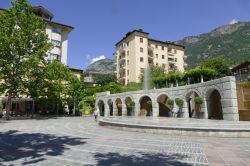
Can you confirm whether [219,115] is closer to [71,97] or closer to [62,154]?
[62,154]

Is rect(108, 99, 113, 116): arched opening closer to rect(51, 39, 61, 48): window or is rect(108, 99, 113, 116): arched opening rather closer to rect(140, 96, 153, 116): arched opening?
rect(140, 96, 153, 116): arched opening

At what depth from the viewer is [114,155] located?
8914 millimetres

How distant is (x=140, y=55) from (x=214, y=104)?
4072 centimetres

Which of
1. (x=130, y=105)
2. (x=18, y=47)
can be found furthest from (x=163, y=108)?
(x=18, y=47)

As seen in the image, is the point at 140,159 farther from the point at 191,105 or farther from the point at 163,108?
the point at 163,108

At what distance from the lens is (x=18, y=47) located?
98.6ft

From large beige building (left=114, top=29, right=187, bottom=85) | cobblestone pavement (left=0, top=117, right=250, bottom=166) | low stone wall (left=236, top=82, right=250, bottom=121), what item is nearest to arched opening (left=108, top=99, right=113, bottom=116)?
large beige building (left=114, top=29, right=187, bottom=85)

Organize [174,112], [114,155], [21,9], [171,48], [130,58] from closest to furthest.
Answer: [114,155], [174,112], [21,9], [130,58], [171,48]

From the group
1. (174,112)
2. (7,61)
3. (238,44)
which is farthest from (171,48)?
(238,44)

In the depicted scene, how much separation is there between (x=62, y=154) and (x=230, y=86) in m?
16.1

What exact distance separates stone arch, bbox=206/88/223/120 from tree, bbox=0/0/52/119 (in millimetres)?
24462

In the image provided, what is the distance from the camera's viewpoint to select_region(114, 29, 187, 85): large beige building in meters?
61.9

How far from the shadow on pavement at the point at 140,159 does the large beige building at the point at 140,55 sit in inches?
1971

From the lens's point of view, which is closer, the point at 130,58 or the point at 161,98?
the point at 161,98
